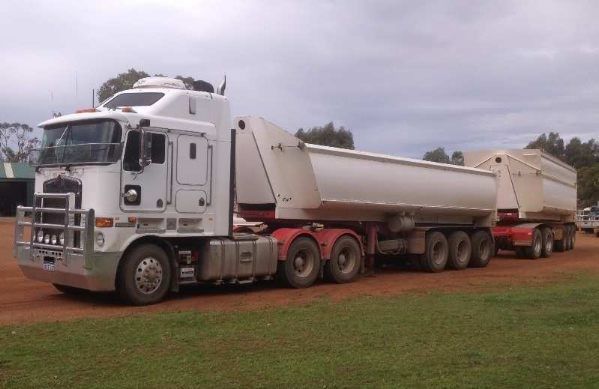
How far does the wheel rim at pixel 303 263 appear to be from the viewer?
13789 mm

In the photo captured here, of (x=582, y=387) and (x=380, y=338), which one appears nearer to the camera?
(x=582, y=387)

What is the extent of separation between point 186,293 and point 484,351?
693 cm

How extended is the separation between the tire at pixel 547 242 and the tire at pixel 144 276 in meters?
17.0

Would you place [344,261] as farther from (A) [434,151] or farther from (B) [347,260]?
(A) [434,151]

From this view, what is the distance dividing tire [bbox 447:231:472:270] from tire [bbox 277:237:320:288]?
227 inches

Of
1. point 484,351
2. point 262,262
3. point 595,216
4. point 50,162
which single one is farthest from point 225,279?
point 595,216

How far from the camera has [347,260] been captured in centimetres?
1492

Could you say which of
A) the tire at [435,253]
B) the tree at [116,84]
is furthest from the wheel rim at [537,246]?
the tree at [116,84]

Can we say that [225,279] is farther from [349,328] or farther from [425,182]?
[425,182]

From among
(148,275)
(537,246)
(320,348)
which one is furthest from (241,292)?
(537,246)

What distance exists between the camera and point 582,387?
5.98 metres

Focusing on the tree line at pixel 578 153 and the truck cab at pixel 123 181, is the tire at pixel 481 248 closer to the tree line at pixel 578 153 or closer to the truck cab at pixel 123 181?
the truck cab at pixel 123 181

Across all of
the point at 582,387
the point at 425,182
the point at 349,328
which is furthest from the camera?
the point at 425,182

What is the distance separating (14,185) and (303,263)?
139 feet
